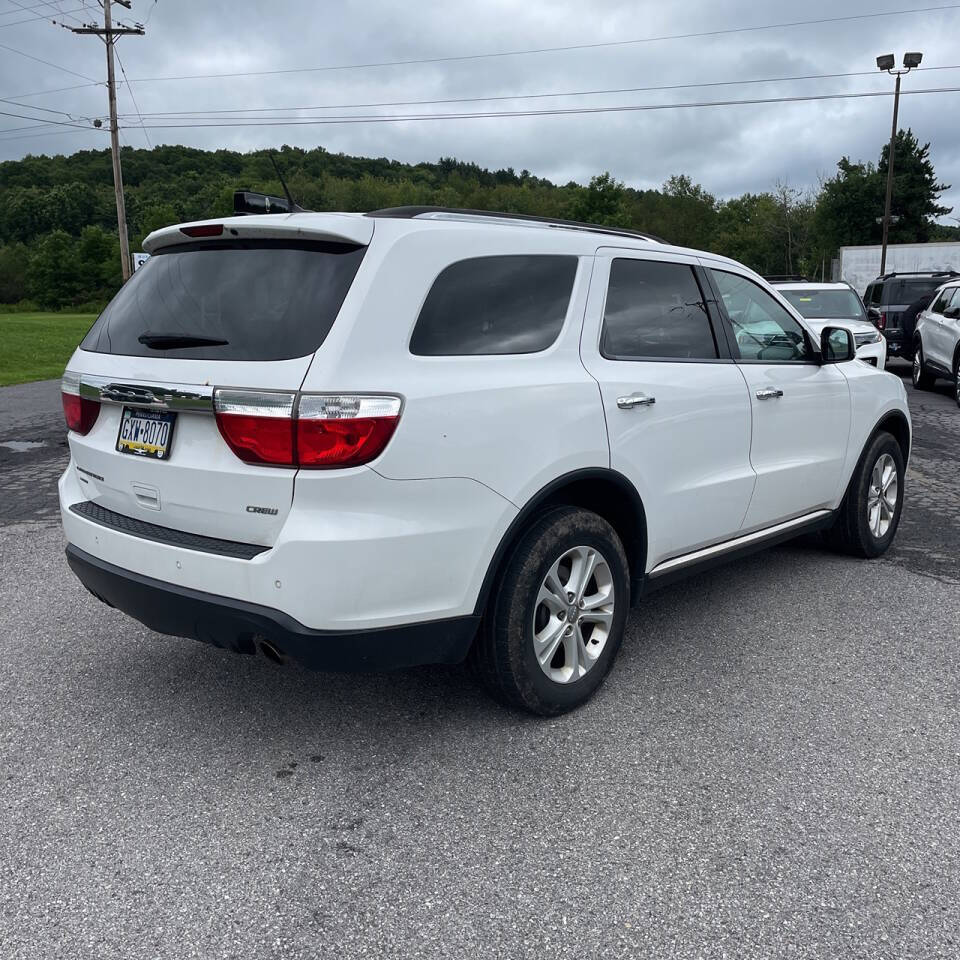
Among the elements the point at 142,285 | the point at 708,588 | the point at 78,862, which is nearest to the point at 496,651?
the point at 78,862

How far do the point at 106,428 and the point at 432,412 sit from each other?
1319 mm

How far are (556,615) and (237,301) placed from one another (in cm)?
159

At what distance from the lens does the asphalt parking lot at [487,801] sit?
2322 mm

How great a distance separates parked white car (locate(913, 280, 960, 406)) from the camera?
13578mm

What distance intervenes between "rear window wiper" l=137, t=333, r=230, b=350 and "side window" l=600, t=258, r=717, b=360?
1.45 metres

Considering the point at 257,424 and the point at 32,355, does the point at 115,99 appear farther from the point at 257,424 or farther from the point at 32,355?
the point at 257,424

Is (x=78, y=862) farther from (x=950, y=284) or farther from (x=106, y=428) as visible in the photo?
(x=950, y=284)

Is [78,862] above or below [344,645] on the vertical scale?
below

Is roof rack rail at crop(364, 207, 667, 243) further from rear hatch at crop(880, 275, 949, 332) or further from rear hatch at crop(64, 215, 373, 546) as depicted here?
rear hatch at crop(880, 275, 949, 332)

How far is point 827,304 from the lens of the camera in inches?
505

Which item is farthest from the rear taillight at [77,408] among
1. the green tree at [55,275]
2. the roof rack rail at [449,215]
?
the green tree at [55,275]

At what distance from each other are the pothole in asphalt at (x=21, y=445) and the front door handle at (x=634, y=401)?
8033 millimetres

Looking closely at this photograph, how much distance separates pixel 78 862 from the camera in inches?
102

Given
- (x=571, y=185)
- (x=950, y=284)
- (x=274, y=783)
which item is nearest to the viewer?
(x=274, y=783)
